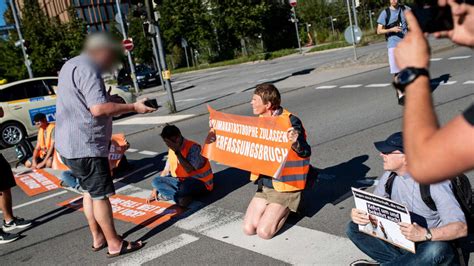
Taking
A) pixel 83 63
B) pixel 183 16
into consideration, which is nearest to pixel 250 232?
pixel 83 63

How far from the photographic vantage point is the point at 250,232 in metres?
4.33

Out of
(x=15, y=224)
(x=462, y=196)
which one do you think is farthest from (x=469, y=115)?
(x=15, y=224)

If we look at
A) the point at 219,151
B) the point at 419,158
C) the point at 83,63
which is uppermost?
the point at 83,63

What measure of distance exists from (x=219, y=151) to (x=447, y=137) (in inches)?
152

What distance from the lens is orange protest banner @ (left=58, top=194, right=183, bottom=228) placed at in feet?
17.1

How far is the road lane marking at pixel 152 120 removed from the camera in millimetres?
12348

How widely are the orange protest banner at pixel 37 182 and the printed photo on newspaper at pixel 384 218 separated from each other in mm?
5743

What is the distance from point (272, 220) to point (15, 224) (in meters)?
3.32

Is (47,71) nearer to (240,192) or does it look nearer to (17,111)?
(17,111)

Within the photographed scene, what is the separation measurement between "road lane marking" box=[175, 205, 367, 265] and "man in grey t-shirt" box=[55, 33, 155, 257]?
97 centimetres

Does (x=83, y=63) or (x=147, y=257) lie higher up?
(x=83, y=63)

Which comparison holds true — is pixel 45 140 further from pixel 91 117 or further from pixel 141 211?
pixel 91 117

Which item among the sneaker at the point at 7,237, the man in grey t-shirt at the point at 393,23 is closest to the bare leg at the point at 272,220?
the sneaker at the point at 7,237

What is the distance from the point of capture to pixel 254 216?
4.39 metres
